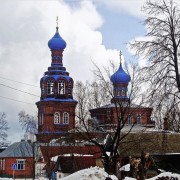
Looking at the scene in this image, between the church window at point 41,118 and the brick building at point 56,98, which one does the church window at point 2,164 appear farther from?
the church window at point 41,118

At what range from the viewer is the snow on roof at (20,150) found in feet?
207

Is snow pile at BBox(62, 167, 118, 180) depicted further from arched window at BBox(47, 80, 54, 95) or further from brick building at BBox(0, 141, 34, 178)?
arched window at BBox(47, 80, 54, 95)

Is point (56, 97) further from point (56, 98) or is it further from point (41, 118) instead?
point (41, 118)

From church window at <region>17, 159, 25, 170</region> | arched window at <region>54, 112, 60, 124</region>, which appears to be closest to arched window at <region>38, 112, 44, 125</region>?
arched window at <region>54, 112, 60, 124</region>

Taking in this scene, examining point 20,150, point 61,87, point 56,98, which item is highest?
point 61,87

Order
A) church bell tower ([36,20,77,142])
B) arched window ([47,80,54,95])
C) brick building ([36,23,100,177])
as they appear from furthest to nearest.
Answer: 1. arched window ([47,80,54,95])
2. church bell tower ([36,20,77,142])
3. brick building ([36,23,100,177])

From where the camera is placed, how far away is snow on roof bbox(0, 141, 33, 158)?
63150 mm

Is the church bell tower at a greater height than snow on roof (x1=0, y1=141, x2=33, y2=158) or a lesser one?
greater

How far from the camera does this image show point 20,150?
207ft

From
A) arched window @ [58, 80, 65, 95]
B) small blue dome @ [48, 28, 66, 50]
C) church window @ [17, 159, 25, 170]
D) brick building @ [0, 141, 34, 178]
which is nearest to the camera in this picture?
brick building @ [0, 141, 34, 178]

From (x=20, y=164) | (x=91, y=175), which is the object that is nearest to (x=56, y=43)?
(x=20, y=164)

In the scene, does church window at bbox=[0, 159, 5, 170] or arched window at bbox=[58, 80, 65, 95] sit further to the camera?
arched window at bbox=[58, 80, 65, 95]

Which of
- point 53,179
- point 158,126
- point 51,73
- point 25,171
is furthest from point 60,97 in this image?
point 53,179

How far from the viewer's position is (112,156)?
965 inches
